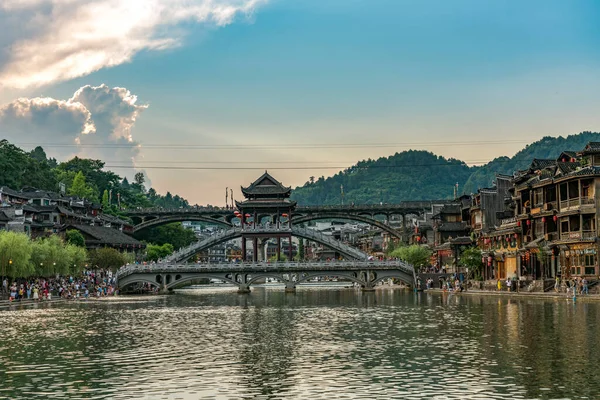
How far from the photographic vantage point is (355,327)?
53.9 metres

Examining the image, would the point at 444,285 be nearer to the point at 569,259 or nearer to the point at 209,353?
the point at 569,259

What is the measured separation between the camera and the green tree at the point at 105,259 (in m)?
137

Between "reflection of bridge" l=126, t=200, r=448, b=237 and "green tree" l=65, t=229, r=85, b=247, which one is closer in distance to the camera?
"green tree" l=65, t=229, r=85, b=247

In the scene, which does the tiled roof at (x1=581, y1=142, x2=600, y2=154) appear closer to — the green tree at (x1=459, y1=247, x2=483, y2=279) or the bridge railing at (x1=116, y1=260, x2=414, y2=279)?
the green tree at (x1=459, y1=247, x2=483, y2=279)

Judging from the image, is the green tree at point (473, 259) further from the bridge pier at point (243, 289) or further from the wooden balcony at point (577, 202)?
the bridge pier at point (243, 289)

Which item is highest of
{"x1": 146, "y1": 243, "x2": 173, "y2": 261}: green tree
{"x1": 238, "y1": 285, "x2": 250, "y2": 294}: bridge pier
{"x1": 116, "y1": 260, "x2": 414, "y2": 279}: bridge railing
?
{"x1": 146, "y1": 243, "x2": 173, "y2": 261}: green tree

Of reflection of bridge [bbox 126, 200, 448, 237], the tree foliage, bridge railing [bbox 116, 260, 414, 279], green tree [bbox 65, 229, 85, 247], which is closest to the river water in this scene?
the tree foliage

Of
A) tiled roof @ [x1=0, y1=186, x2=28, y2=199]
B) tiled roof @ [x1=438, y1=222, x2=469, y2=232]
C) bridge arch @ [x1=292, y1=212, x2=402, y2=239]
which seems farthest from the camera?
bridge arch @ [x1=292, y1=212, x2=402, y2=239]

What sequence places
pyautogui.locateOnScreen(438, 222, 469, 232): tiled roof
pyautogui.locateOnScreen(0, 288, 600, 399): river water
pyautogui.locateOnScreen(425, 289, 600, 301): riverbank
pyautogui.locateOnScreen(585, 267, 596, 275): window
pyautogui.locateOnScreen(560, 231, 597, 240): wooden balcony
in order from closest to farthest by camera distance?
pyautogui.locateOnScreen(0, 288, 600, 399): river water < pyautogui.locateOnScreen(425, 289, 600, 301): riverbank < pyautogui.locateOnScreen(585, 267, 596, 275): window < pyautogui.locateOnScreen(560, 231, 597, 240): wooden balcony < pyautogui.locateOnScreen(438, 222, 469, 232): tiled roof

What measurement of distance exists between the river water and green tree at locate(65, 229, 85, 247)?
259ft

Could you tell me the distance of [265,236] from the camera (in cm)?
14750

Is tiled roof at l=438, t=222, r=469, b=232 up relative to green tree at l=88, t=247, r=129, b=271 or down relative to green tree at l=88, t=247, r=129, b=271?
up

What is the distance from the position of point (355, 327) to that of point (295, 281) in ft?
266

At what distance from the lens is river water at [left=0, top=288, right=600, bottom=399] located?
2833 centimetres
